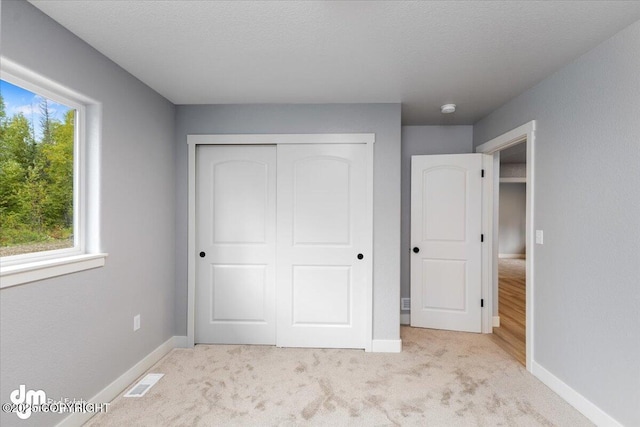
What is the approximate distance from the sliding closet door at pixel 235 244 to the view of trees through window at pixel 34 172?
124cm

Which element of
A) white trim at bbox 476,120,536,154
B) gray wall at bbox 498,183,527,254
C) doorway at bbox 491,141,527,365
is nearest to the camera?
white trim at bbox 476,120,536,154

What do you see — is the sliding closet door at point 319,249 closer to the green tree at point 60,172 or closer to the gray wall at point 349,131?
the gray wall at point 349,131

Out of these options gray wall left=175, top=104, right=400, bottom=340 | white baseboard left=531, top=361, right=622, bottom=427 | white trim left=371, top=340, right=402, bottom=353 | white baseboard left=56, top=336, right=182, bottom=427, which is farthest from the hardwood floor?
white baseboard left=56, top=336, right=182, bottom=427

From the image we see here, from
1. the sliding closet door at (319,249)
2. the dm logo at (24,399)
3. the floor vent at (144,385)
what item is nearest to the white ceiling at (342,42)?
the sliding closet door at (319,249)

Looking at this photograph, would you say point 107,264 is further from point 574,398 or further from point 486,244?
point 486,244

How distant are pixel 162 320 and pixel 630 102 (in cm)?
380

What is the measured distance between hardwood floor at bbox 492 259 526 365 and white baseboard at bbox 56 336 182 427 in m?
3.23

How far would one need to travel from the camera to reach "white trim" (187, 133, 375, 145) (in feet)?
10.1

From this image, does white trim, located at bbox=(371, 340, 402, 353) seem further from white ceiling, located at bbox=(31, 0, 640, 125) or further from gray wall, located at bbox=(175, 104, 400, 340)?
white ceiling, located at bbox=(31, 0, 640, 125)

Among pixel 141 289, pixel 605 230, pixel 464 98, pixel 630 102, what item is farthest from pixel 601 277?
pixel 141 289

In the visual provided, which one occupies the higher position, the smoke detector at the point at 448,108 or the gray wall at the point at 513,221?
the smoke detector at the point at 448,108

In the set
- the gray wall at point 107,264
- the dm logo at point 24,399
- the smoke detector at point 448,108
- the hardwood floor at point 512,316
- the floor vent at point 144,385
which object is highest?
the smoke detector at point 448,108

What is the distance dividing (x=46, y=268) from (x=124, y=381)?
1.16 m

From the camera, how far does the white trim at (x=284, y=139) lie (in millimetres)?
3086
